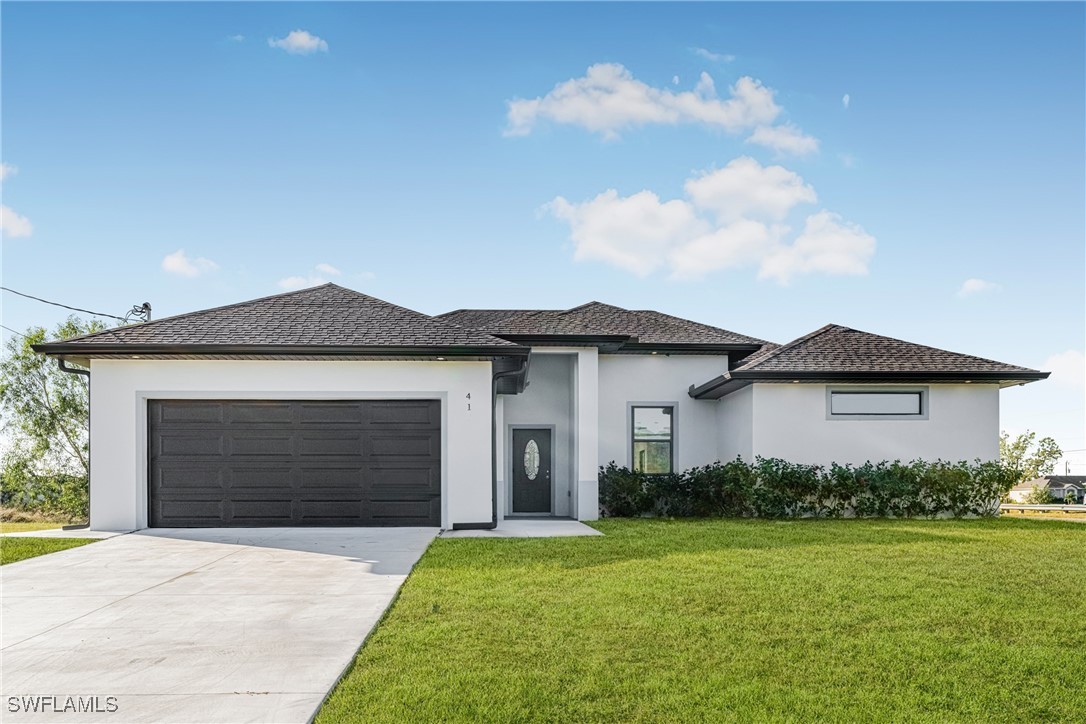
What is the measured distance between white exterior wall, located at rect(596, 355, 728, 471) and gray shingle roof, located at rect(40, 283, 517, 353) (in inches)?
185

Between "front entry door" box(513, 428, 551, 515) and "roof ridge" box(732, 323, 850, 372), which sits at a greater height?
"roof ridge" box(732, 323, 850, 372)

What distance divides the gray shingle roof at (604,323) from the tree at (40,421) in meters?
12.2

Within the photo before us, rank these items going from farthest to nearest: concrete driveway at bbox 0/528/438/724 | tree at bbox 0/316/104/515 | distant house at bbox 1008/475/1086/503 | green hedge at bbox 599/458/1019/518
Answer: distant house at bbox 1008/475/1086/503
tree at bbox 0/316/104/515
green hedge at bbox 599/458/1019/518
concrete driveway at bbox 0/528/438/724

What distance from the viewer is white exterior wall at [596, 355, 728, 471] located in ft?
54.1

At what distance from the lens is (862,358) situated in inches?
610

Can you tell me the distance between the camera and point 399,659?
15.6ft

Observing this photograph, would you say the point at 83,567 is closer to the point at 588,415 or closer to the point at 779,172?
the point at 588,415

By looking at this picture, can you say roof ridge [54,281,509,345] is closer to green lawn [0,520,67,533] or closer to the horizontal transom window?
green lawn [0,520,67,533]

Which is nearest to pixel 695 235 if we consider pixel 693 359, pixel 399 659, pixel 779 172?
pixel 779 172

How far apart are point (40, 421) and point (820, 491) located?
2149 cm

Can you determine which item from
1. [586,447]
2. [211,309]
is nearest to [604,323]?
[586,447]

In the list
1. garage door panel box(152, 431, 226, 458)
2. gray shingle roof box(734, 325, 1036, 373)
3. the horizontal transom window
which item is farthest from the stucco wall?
garage door panel box(152, 431, 226, 458)

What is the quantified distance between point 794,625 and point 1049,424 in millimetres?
53486

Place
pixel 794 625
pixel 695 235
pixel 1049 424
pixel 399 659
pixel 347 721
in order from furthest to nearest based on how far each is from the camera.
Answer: pixel 1049 424, pixel 695 235, pixel 794 625, pixel 399 659, pixel 347 721
